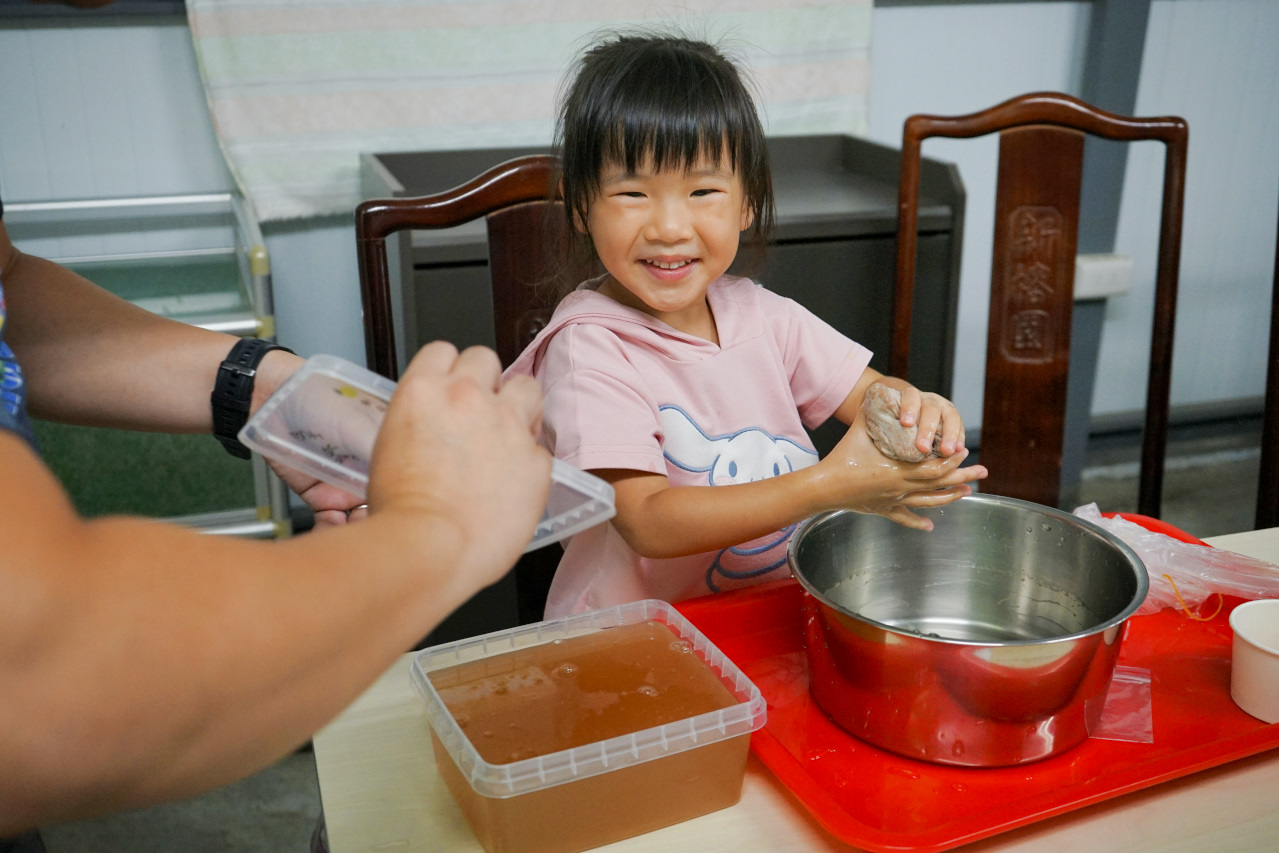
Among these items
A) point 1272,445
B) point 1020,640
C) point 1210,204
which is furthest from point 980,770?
point 1210,204

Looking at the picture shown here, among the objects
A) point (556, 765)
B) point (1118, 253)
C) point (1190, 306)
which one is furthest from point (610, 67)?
point (1190, 306)

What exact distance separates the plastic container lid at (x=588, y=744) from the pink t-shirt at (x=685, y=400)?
209 millimetres

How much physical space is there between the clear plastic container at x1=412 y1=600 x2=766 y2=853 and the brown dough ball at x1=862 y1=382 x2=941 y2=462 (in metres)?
0.24

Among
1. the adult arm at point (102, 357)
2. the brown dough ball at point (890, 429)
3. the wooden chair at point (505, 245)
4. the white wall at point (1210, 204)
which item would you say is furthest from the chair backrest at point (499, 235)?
the white wall at point (1210, 204)

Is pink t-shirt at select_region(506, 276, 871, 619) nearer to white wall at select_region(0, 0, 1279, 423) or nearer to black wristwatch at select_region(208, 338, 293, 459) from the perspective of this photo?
black wristwatch at select_region(208, 338, 293, 459)

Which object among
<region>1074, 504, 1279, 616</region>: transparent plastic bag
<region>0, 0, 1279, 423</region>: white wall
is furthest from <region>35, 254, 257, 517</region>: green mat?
<region>1074, 504, 1279, 616</region>: transparent plastic bag

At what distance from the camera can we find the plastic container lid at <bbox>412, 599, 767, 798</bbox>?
0.65m

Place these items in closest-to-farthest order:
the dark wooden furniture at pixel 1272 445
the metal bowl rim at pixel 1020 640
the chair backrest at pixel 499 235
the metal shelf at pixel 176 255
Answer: the metal bowl rim at pixel 1020 640
the chair backrest at pixel 499 235
the dark wooden furniture at pixel 1272 445
the metal shelf at pixel 176 255

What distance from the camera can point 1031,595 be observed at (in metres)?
0.94

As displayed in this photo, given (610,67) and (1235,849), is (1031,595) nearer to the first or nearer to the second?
(1235,849)

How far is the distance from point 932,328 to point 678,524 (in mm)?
1347

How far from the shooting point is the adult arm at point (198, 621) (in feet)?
1.24

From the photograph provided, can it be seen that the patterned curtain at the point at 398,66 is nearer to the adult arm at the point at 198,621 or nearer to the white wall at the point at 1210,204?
the white wall at the point at 1210,204

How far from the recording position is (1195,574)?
98 cm
